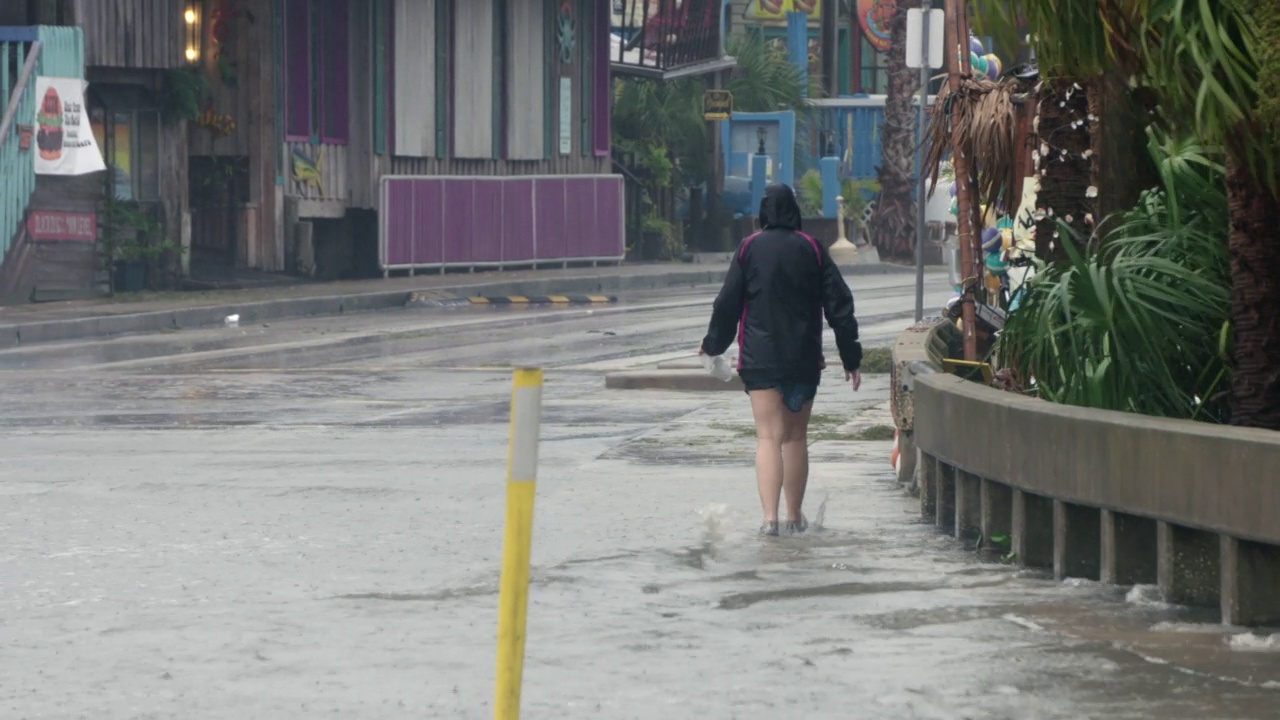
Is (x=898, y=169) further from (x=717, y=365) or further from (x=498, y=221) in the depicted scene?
(x=717, y=365)

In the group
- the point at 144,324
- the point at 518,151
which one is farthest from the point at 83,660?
the point at 518,151

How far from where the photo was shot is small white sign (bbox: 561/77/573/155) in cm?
3816

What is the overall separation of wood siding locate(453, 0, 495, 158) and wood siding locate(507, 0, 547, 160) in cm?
57

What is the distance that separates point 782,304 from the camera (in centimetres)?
1092

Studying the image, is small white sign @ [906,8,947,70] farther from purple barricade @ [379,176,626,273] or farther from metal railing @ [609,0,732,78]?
metal railing @ [609,0,732,78]

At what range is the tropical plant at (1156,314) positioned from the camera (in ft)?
30.7

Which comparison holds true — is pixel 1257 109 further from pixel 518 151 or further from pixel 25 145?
pixel 518 151

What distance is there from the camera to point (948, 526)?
10727 mm

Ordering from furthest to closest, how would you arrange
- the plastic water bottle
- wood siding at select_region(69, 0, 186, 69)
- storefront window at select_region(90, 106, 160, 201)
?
1. storefront window at select_region(90, 106, 160, 201)
2. wood siding at select_region(69, 0, 186, 69)
3. the plastic water bottle

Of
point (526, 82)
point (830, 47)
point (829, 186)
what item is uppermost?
point (830, 47)

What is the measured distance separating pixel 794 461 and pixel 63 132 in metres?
17.2

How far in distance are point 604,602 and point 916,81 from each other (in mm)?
33691

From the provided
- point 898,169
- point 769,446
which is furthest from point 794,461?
point 898,169

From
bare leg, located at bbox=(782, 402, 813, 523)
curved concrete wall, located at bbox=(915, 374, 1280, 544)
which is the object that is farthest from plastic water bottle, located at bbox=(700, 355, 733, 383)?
curved concrete wall, located at bbox=(915, 374, 1280, 544)
